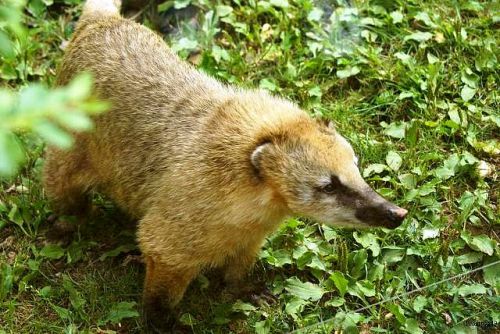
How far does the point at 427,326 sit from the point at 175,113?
205 centimetres

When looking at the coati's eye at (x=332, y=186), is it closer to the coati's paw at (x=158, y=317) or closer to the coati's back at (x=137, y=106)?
the coati's back at (x=137, y=106)

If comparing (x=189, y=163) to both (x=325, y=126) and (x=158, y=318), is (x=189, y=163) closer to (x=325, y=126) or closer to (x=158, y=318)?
(x=325, y=126)

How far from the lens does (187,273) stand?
424 centimetres

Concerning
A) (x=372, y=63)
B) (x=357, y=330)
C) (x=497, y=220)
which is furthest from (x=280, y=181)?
(x=372, y=63)

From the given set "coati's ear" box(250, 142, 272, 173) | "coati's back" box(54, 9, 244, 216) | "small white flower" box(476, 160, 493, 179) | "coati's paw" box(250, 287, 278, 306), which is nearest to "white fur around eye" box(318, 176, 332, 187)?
"coati's ear" box(250, 142, 272, 173)

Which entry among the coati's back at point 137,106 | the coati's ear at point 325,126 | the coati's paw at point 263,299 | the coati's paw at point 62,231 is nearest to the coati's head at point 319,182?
the coati's ear at point 325,126

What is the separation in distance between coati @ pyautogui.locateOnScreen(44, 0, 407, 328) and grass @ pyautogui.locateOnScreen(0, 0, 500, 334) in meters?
0.38

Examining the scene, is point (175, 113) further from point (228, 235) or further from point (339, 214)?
point (339, 214)

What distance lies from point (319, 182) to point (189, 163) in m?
0.81

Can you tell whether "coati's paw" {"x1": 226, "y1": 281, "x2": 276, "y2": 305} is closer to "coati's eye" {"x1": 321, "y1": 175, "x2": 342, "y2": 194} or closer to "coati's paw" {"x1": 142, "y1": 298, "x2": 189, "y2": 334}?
"coati's paw" {"x1": 142, "y1": 298, "x2": 189, "y2": 334}

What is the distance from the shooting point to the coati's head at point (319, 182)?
12.4ft

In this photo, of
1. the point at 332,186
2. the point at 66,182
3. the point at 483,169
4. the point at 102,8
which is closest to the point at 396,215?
the point at 332,186

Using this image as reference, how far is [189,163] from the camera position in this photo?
413 centimetres

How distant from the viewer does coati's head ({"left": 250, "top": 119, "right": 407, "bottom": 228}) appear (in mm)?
3783
